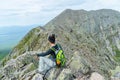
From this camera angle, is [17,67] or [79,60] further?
[17,67]

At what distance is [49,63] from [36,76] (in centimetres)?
217

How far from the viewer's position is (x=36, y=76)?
32.0 meters

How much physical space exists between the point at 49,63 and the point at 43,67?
745 mm

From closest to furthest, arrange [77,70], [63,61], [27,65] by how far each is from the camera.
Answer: [63,61]
[77,70]
[27,65]

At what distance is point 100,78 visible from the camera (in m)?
32.3

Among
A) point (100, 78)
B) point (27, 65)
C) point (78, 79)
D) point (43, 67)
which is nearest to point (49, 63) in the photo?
point (43, 67)

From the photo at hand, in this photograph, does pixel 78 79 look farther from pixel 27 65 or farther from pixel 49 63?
pixel 27 65

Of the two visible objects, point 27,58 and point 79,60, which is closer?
point 79,60

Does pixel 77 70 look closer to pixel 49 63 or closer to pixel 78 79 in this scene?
pixel 78 79

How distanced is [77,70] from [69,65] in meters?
1.47

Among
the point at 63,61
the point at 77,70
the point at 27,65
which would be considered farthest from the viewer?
Answer: the point at 27,65

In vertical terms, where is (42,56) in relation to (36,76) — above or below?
above

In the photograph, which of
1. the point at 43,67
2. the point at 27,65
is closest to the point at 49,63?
the point at 43,67

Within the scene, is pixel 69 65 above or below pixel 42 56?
below
